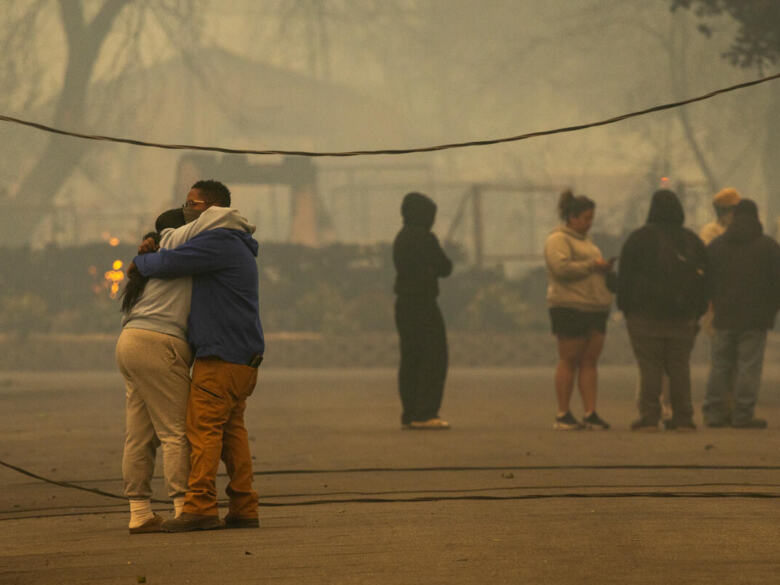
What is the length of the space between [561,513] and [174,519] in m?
1.77

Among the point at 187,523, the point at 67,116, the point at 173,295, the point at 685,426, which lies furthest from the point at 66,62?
the point at 187,523

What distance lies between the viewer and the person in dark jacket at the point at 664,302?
1214cm

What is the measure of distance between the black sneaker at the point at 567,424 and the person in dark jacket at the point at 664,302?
509mm

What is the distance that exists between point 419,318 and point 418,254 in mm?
511

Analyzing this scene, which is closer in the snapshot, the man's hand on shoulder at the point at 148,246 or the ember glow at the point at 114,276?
the man's hand on shoulder at the point at 148,246

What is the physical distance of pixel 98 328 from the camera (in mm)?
25844

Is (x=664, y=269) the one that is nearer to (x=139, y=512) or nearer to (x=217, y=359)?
(x=217, y=359)

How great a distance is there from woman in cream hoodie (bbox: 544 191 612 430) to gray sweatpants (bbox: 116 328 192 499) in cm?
587

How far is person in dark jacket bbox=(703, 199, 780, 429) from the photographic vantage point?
41.7 ft

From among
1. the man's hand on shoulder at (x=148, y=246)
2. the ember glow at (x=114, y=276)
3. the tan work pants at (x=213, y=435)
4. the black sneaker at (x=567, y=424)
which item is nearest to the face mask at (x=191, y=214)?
the man's hand on shoulder at (x=148, y=246)

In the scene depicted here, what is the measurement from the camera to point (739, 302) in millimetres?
12727

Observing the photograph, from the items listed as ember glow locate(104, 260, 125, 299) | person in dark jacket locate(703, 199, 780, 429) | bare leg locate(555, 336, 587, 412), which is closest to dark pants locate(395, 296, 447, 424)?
bare leg locate(555, 336, 587, 412)

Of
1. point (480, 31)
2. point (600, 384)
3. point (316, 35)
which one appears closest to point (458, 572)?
point (600, 384)

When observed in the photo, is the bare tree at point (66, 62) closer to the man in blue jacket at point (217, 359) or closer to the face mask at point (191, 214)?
A: the face mask at point (191, 214)
